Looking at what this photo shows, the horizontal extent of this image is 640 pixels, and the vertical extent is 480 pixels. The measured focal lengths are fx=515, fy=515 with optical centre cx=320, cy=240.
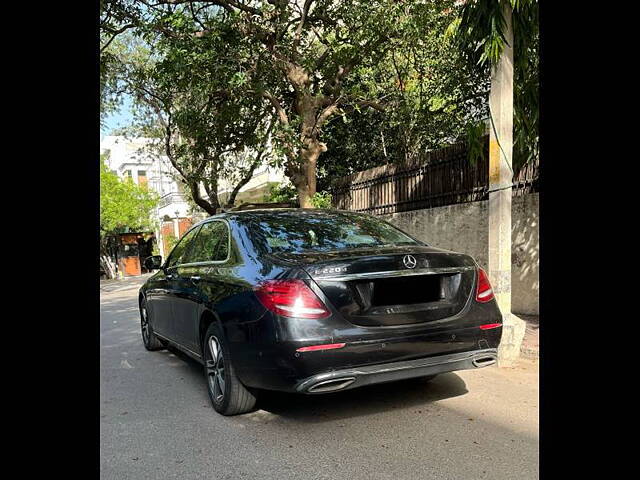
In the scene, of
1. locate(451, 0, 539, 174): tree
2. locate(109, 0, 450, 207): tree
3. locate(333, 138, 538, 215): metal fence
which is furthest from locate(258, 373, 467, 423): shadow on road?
locate(109, 0, 450, 207): tree

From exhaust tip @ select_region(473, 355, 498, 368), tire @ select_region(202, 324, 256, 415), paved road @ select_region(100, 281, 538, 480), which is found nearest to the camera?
paved road @ select_region(100, 281, 538, 480)

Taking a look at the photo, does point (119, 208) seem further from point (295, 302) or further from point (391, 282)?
point (391, 282)

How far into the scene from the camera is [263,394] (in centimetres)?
448

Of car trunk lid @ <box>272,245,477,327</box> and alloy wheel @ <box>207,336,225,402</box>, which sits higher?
car trunk lid @ <box>272,245,477,327</box>

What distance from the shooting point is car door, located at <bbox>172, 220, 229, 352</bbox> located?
438 centimetres

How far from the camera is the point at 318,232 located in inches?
165

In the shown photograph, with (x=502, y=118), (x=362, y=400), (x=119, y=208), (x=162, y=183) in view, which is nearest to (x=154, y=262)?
(x=362, y=400)

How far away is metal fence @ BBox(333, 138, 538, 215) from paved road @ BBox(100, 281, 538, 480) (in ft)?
11.6

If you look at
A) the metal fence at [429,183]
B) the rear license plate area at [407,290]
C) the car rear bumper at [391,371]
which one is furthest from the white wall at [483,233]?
the rear license plate area at [407,290]

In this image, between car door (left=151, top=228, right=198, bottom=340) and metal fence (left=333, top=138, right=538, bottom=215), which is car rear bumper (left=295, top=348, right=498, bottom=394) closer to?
car door (left=151, top=228, right=198, bottom=340)

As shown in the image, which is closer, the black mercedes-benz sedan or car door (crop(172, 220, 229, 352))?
the black mercedes-benz sedan

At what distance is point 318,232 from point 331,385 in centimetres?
133

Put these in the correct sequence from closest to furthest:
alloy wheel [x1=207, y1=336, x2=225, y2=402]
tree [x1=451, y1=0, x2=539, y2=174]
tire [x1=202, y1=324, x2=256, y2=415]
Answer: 1. tire [x1=202, y1=324, x2=256, y2=415]
2. alloy wheel [x1=207, y1=336, x2=225, y2=402]
3. tree [x1=451, y1=0, x2=539, y2=174]
